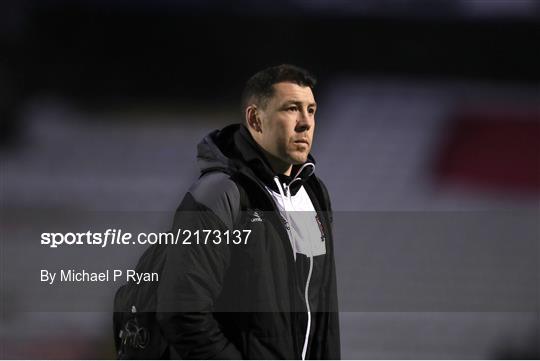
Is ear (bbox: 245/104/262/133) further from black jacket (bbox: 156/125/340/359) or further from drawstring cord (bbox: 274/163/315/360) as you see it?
drawstring cord (bbox: 274/163/315/360)

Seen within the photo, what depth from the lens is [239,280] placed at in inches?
114

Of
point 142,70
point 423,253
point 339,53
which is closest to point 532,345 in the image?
point 423,253

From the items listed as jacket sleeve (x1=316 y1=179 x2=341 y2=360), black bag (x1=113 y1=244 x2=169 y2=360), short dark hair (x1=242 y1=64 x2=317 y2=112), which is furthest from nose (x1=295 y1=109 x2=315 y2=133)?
black bag (x1=113 y1=244 x2=169 y2=360)

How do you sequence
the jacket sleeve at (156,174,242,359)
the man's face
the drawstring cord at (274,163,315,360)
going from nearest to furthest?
the jacket sleeve at (156,174,242,359), the drawstring cord at (274,163,315,360), the man's face

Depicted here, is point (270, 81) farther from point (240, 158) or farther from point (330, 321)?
point (330, 321)

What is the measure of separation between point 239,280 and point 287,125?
24.0 inches

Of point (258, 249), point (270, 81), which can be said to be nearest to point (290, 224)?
point (258, 249)

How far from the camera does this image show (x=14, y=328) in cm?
394

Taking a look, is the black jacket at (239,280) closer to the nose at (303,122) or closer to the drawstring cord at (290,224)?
the drawstring cord at (290,224)

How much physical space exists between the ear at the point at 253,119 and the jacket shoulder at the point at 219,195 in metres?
0.28

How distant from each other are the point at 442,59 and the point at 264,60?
0.92m

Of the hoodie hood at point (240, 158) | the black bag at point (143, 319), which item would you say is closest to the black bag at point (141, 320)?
the black bag at point (143, 319)

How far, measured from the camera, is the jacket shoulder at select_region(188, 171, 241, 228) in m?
2.82

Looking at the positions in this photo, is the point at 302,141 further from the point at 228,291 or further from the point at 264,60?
the point at 264,60
